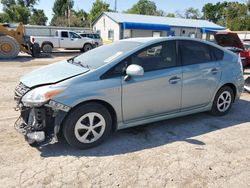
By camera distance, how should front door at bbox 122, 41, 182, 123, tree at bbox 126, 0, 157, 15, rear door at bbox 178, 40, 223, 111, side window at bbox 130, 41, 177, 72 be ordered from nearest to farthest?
front door at bbox 122, 41, 182, 123
side window at bbox 130, 41, 177, 72
rear door at bbox 178, 40, 223, 111
tree at bbox 126, 0, 157, 15

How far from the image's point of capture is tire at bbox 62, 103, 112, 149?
3.54 meters

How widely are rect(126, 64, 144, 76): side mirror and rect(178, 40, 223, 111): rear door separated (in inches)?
39.9

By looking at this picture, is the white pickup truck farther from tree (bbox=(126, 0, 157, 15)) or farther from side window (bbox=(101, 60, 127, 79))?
tree (bbox=(126, 0, 157, 15))

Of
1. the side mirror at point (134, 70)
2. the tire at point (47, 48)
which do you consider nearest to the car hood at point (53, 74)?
the side mirror at point (134, 70)

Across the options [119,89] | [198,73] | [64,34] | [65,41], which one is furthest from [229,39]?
[64,34]

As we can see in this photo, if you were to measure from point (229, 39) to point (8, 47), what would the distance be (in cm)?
1212

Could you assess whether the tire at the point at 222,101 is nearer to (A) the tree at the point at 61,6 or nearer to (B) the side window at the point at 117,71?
(B) the side window at the point at 117,71

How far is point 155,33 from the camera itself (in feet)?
115

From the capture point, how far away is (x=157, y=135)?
4.30m

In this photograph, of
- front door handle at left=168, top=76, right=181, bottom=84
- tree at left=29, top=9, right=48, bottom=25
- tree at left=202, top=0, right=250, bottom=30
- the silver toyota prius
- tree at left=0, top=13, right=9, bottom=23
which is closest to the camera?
the silver toyota prius

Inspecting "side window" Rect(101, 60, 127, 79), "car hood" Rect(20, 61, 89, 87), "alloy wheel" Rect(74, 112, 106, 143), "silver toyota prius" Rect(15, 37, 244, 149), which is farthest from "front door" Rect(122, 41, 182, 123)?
"car hood" Rect(20, 61, 89, 87)

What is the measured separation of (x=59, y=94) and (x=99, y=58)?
3.55 feet

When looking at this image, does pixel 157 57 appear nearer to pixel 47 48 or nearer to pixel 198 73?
pixel 198 73

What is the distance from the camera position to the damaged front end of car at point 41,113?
3400 millimetres
